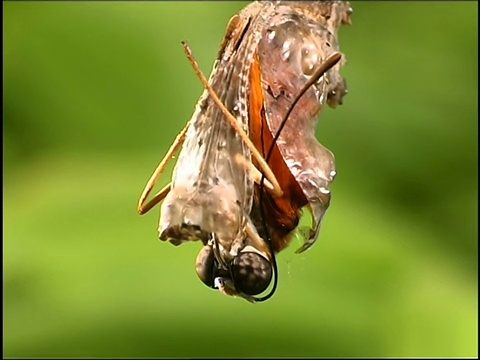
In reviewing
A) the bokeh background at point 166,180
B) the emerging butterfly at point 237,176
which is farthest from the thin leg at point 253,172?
the bokeh background at point 166,180

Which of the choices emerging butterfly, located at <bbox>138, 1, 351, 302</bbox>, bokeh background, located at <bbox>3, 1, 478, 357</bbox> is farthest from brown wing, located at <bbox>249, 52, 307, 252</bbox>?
bokeh background, located at <bbox>3, 1, 478, 357</bbox>

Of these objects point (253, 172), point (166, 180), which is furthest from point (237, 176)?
point (166, 180)

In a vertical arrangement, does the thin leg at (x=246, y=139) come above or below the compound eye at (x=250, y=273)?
above

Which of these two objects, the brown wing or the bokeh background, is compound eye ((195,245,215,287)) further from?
the bokeh background

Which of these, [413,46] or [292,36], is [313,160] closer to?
[292,36]

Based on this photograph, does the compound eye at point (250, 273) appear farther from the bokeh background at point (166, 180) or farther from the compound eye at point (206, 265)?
the bokeh background at point (166, 180)

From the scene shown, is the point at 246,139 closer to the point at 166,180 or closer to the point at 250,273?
the point at 250,273
